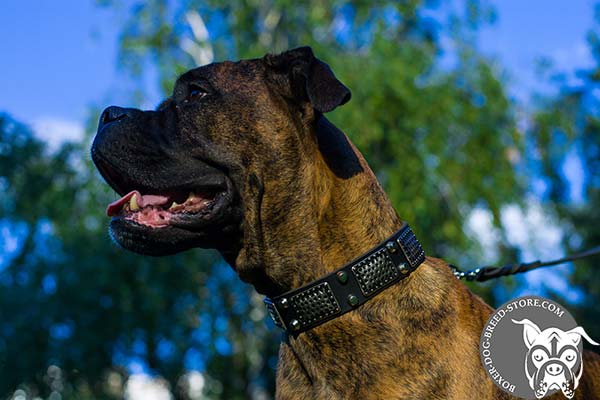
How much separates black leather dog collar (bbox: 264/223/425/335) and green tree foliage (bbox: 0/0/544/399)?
621 inches

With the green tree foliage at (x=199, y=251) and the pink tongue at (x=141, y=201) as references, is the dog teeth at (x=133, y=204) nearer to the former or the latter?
the pink tongue at (x=141, y=201)

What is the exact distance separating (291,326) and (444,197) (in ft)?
56.3

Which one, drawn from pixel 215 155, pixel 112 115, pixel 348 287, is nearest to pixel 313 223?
pixel 348 287

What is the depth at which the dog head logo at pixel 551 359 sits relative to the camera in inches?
142

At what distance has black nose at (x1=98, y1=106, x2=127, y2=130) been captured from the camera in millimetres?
3857

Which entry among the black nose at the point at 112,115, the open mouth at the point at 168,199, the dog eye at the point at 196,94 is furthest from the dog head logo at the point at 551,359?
the black nose at the point at 112,115

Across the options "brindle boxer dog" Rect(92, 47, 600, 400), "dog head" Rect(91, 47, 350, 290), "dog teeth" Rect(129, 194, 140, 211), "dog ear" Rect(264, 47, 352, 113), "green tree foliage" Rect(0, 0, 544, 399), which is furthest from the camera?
"green tree foliage" Rect(0, 0, 544, 399)

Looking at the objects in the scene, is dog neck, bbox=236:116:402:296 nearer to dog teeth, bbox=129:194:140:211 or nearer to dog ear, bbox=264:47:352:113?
dog ear, bbox=264:47:352:113

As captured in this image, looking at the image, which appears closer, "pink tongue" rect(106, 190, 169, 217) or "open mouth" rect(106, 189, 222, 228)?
"open mouth" rect(106, 189, 222, 228)

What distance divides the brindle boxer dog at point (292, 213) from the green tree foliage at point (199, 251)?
15496 mm

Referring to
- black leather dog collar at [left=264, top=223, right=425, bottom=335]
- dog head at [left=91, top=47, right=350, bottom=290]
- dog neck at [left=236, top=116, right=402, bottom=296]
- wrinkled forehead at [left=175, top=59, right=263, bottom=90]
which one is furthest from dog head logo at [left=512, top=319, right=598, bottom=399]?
wrinkled forehead at [left=175, top=59, right=263, bottom=90]

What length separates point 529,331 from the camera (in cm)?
374

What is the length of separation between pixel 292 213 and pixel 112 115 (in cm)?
98

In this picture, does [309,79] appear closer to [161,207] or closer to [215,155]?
[215,155]
